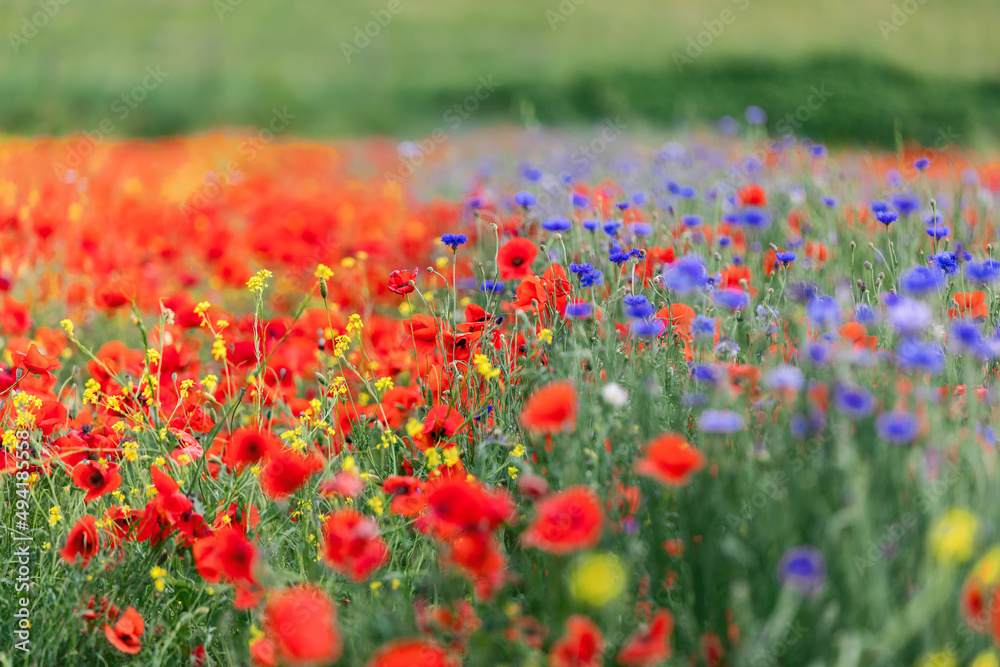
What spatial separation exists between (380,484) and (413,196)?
4.25 metres

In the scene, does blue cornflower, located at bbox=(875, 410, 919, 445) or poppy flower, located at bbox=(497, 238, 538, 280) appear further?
poppy flower, located at bbox=(497, 238, 538, 280)

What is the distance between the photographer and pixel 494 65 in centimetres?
1330

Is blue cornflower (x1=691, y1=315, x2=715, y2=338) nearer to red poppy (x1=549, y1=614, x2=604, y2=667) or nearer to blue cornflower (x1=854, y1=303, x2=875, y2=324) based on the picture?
blue cornflower (x1=854, y1=303, x2=875, y2=324)

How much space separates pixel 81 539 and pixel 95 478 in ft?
0.44

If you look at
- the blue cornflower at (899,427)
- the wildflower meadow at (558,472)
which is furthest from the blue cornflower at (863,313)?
the blue cornflower at (899,427)

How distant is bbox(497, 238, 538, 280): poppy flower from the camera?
199 cm

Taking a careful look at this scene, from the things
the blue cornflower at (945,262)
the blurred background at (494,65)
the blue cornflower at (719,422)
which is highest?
the blue cornflower at (945,262)

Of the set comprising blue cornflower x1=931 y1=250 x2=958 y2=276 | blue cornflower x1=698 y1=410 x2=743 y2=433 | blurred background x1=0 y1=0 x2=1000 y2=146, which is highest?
blue cornflower x1=931 y1=250 x2=958 y2=276

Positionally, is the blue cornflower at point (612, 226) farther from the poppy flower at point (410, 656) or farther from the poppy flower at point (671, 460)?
the poppy flower at point (410, 656)

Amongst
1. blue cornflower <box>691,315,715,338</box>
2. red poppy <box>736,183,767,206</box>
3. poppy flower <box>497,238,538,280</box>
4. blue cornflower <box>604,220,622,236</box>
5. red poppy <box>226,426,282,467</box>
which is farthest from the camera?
red poppy <box>736,183,767,206</box>

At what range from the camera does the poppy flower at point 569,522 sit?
99 centimetres

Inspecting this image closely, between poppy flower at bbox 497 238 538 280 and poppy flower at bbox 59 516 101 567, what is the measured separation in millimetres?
1055

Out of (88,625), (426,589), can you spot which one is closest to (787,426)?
(426,589)

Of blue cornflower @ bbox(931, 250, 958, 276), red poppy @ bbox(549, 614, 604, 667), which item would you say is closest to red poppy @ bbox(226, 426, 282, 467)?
red poppy @ bbox(549, 614, 604, 667)
